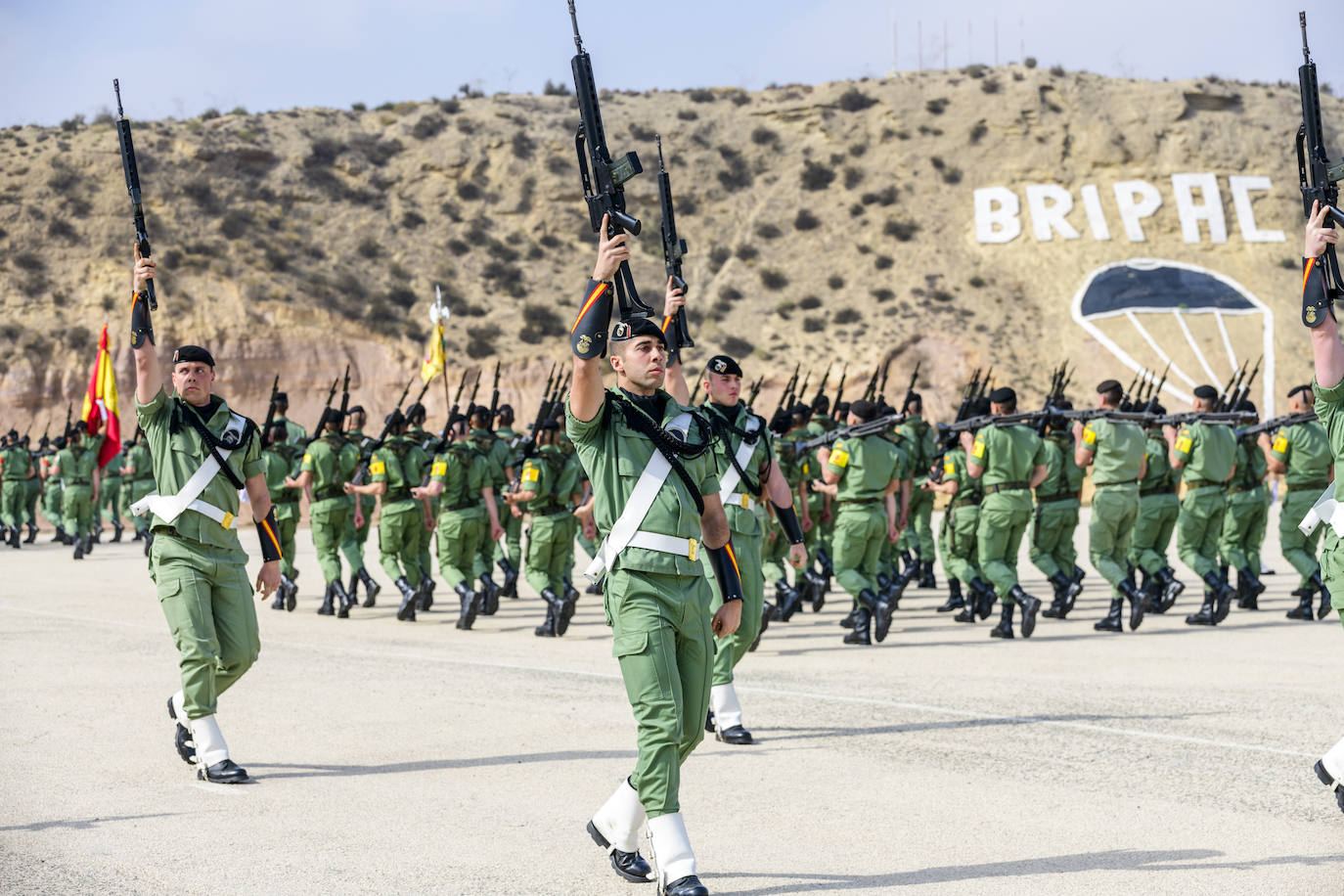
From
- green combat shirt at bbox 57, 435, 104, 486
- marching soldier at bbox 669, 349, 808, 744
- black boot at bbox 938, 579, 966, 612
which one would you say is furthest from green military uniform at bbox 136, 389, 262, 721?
green combat shirt at bbox 57, 435, 104, 486

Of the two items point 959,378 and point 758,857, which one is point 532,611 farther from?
point 959,378

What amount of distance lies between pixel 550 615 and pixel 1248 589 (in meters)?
7.64

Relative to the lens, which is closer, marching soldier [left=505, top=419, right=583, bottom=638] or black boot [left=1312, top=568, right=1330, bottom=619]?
marching soldier [left=505, top=419, right=583, bottom=638]

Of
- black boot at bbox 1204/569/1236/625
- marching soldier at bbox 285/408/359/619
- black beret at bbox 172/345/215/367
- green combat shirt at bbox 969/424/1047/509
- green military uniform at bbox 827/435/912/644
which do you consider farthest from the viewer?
marching soldier at bbox 285/408/359/619

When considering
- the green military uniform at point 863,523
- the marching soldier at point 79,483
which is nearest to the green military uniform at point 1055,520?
the green military uniform at point 863,523

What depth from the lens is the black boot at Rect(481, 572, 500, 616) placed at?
47.5 feet

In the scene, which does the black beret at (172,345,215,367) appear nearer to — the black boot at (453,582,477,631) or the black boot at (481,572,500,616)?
the black boot at (453,582,477,631)

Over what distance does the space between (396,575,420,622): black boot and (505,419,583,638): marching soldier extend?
153 cm

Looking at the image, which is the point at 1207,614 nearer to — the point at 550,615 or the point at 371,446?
the point at 550,615

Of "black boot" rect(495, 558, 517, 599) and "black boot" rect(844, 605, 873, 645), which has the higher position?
"black boot" rect(844, 605, 873, 645)

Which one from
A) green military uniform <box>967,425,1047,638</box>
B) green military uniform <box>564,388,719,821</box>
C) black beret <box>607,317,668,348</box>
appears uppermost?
black beret <box>607,317,668,348</box>

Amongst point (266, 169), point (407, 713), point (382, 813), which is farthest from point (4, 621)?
point (266, 169)

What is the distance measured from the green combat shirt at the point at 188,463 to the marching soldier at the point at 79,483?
1909 centimetres

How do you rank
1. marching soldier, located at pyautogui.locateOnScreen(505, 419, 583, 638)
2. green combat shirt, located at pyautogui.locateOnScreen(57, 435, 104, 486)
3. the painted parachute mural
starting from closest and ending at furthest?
marching soldier, located at pyautogui.locateOnScreen(505, 419, 583, 638), green combat shirt, located at pyautogui.locateOnScreen(57, 435, 104, 486), the painted parachute mural
